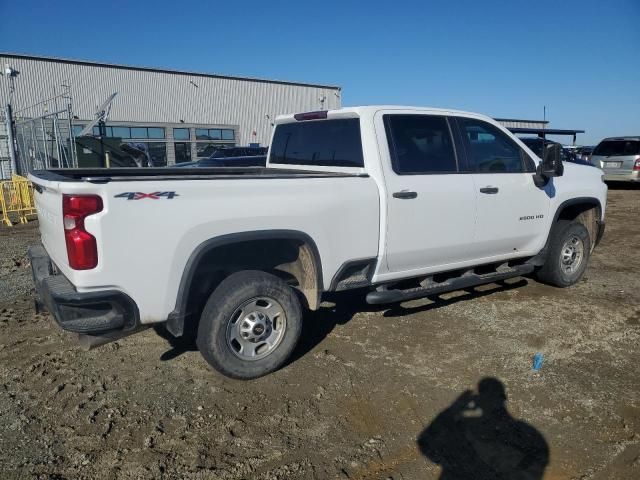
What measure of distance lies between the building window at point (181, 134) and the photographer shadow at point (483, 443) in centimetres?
3023

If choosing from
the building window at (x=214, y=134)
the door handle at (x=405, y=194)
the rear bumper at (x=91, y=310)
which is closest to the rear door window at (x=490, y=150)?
the door handle at (x=405, y=194)

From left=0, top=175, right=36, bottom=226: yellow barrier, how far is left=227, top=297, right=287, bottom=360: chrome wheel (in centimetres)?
1007

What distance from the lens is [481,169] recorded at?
4.86 meters

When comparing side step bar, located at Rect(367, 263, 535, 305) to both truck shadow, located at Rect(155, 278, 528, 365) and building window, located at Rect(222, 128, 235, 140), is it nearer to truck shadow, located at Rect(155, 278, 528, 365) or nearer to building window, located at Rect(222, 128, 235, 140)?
truck shadow, located at Rect(155, 278, 528, 365)

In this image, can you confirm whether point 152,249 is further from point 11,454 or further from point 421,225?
point 421,225

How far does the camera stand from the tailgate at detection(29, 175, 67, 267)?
10.4ft

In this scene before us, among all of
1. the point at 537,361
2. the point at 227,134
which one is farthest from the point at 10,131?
the point at 227,134

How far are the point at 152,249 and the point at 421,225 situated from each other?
7.38ft

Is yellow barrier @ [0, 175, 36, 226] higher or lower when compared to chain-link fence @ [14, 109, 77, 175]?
lower

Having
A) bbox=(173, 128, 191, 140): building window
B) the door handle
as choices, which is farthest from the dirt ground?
bbox=(173, 128, 191, 140): building window

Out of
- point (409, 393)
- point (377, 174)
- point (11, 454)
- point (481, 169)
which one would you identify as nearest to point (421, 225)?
point (377, 174)

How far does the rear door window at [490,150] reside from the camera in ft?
15.9

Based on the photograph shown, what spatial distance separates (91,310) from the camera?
3.19 metres

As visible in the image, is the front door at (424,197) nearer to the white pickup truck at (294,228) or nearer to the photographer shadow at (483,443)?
the white pickup truck at (294,228)
